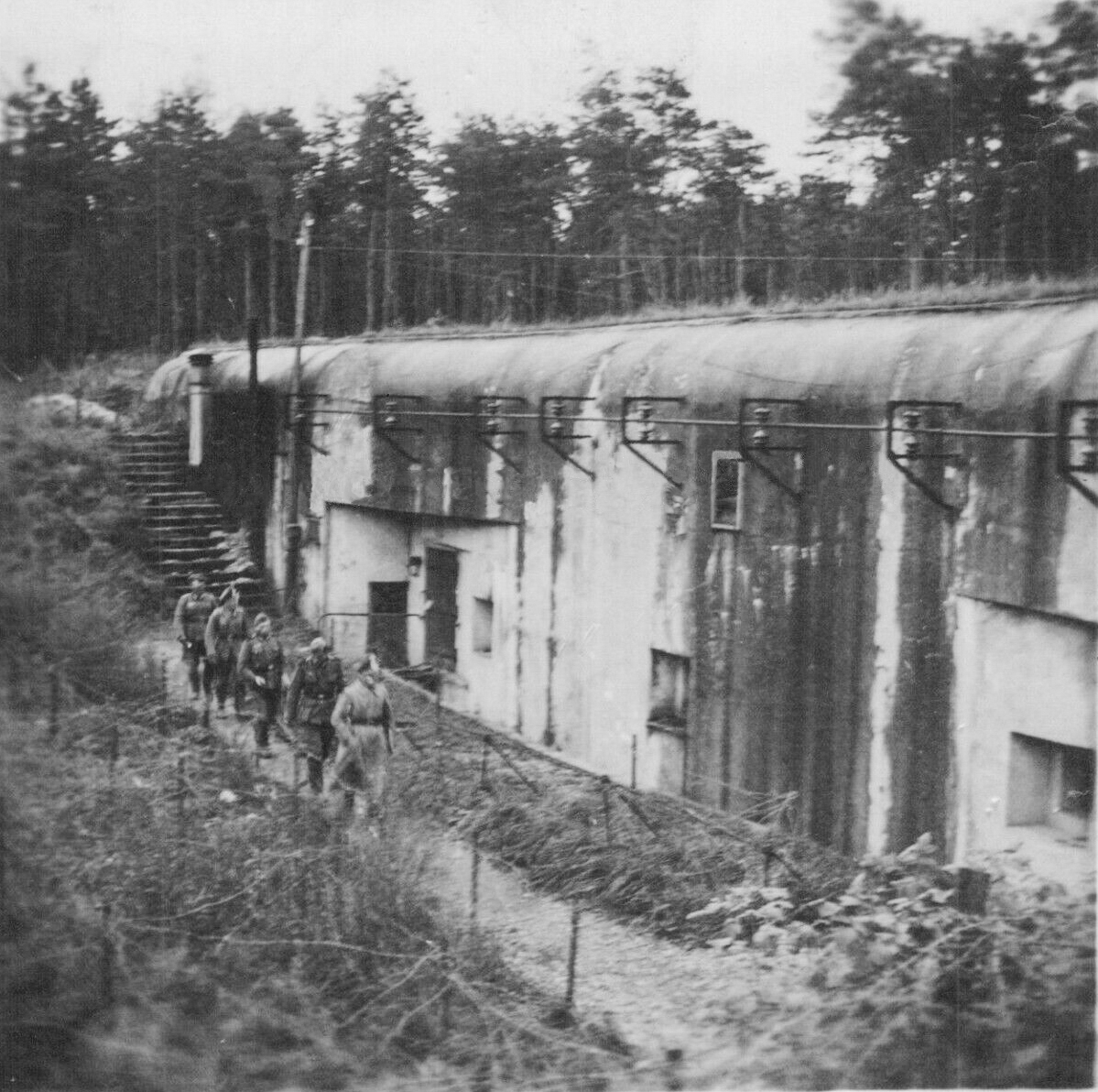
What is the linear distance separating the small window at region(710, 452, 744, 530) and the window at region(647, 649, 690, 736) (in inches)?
45.9

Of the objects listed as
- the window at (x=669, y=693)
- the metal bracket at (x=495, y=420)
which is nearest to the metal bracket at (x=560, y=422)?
the metal bracket at (x=495, y=420)

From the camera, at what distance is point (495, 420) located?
11.0 metres

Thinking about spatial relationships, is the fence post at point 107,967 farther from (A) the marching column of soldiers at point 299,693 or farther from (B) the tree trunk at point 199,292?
(B) the tree trunk at point 199,292

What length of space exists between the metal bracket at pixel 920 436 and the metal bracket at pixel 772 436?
0.91m

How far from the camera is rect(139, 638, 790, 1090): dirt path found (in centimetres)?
573

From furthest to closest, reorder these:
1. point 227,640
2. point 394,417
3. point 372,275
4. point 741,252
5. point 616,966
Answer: point 741,252 < point 394,417 < point 372,275 < point 227,640 < point 616,966

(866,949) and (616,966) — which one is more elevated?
(866,949)

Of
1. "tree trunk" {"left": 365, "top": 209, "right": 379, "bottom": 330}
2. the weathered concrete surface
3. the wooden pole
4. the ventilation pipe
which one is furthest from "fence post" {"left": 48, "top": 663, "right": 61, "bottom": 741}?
"tree trunk" {"left": 365, "top": 209, "right": 379, "bottom": 330}

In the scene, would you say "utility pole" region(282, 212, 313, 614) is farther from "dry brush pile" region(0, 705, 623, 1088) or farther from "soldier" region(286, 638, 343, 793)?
"dry brush pile" region(0, 705, 623, 1088)

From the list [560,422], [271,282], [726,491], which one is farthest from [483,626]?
[271,282]

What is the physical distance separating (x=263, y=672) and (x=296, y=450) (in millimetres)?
1602

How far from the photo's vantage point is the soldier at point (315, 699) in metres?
9.10

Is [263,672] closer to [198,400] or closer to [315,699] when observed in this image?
[315,699]

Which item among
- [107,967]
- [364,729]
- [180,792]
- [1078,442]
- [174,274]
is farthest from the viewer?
[364,729]
